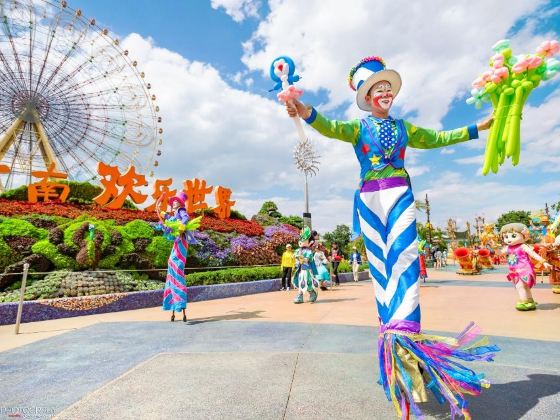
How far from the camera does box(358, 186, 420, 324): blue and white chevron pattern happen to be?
7.59ft

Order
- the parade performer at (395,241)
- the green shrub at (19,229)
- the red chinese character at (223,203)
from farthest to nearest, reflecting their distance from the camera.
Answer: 1. the red chinese character at (223,203)
2. the green shrub at (19,229)
3. the parade performer at (395,241)

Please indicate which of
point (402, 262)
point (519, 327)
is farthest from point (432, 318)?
point (402, 262)

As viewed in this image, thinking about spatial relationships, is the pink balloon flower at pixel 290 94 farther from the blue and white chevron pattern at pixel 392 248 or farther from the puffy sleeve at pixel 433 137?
the puffy sleeve at pixel 433 137

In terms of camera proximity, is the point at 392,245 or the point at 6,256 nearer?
the point at 392,245

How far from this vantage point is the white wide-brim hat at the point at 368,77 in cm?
283

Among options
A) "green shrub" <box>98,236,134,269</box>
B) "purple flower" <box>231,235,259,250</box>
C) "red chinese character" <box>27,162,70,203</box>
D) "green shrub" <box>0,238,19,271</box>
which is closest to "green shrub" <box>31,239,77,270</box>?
"green shrub" <box>0,238,19,271</box>

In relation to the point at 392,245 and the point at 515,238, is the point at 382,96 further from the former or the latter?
the point at 515,238

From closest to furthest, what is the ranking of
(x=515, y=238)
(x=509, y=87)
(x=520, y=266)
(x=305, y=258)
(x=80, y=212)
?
(x=509, y=87)
(x=520, y=266)
(x=515, y=238)
(x=305, y=258)
(x=80, y=212)

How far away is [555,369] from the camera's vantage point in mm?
2885

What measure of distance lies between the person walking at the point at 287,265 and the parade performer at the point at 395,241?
7830mm

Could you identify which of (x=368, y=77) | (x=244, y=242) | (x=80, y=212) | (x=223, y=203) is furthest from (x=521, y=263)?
(x=223, y=203)

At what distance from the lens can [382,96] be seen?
2867 millimetres

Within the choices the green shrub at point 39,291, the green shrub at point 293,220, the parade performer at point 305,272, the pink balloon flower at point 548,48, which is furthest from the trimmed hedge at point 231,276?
the green shrub at point 293,220

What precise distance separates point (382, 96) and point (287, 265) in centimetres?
825
